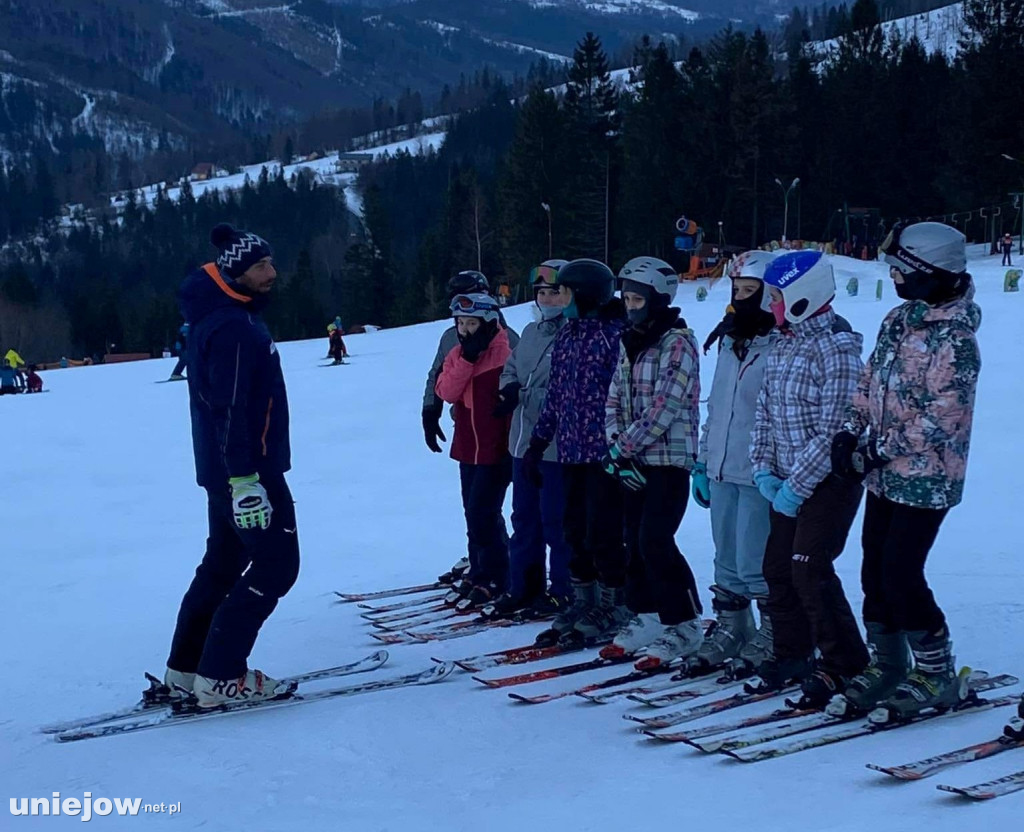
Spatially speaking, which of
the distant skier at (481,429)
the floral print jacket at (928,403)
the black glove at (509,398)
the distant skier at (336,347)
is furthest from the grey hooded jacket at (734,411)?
the distant skier at (336,347)

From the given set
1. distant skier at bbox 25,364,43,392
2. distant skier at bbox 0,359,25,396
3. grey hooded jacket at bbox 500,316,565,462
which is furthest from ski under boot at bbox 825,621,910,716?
distant skier at bbox 0,359,25,396

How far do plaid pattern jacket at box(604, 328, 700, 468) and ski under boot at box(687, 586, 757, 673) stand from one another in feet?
2.11

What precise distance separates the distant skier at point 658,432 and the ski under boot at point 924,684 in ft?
3.53

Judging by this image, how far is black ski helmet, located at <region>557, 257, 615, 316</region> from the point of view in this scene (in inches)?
217

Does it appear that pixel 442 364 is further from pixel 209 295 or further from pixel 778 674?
pixel 778 674

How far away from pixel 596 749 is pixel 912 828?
1288mm

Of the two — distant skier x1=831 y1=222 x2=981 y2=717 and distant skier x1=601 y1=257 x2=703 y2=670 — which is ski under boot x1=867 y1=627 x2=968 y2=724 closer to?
distant skier x1=831 y1=222 x2=981 y2=717

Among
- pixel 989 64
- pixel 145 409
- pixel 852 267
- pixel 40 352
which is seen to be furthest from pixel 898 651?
pixel 40 352

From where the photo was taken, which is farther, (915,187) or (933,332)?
(915,187)

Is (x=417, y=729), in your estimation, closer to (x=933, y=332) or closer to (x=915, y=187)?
(x=933, y=332)

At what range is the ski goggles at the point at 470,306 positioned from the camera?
20.7 feet

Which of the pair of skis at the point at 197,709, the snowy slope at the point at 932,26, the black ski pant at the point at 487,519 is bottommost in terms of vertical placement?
the pair of skis at the point at 197,709

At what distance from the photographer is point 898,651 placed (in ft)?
14.5

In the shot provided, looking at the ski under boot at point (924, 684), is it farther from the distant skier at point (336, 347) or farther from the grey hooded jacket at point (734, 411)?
the distant skier at point (336, 347)
